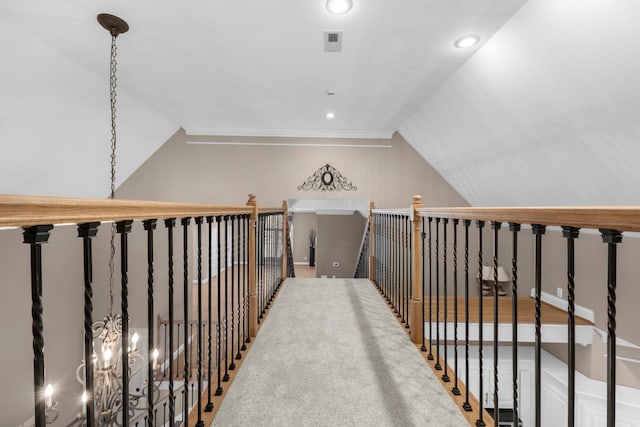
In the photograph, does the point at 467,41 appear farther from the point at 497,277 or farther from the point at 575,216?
the point at 575,216

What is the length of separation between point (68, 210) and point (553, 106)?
11.5 ft

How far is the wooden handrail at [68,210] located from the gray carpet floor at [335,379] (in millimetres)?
1057

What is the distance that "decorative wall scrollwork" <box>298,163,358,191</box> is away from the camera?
18.9 feet

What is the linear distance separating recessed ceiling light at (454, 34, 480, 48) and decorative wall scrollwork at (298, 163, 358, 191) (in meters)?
3.11

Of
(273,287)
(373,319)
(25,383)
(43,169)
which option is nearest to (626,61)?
(373,319)

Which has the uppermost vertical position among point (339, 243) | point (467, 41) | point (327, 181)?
point (467, 41)

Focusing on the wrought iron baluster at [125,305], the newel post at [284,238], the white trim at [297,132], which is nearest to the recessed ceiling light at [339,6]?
the wrought iron baluster at [125,305]

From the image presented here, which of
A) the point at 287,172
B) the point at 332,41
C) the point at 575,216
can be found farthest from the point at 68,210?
the point at 287,172

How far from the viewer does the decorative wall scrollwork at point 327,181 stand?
18.9 feet

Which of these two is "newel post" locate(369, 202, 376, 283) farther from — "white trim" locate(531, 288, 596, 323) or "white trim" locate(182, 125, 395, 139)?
"white trim" locate(531, 288, 596, 323)

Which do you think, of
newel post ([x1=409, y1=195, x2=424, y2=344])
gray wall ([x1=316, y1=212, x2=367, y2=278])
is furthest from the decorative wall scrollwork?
gray wall ([x1=316, y1=212, x2=367, y2=278])

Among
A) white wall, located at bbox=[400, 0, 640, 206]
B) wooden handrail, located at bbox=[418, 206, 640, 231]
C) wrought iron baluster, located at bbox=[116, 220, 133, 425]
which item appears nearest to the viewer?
wooden handrail, located at bbox=[418, 206, 640, 231]

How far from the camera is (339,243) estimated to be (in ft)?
33.3

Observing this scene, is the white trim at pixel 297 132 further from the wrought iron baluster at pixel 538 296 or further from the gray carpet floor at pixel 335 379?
the wrought iron baluster at pixel 538 296
